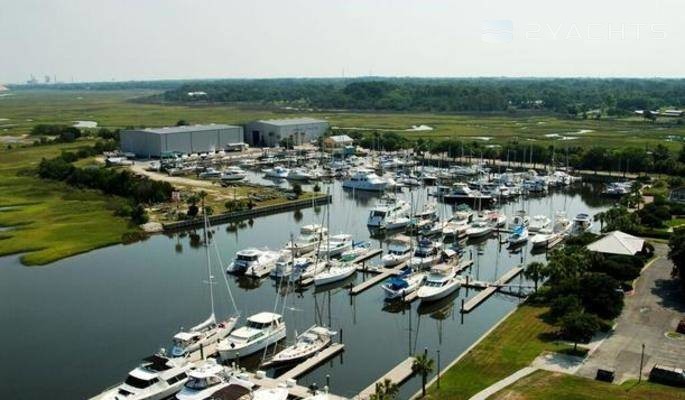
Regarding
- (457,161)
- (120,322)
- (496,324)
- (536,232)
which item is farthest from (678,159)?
(120,322)

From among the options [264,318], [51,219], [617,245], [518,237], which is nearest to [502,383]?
[264,318]

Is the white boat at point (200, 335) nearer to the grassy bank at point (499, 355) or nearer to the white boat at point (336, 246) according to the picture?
the grassy bank at point (499, 355)

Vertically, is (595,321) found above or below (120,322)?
above

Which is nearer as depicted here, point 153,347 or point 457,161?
point 153,347

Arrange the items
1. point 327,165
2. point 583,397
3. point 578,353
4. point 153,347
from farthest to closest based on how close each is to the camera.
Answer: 1. point 327,165
2. point 153,347
3. point 578,353
4. point 583,397

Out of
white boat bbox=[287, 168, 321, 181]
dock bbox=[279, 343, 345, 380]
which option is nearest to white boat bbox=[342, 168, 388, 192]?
white boat bbox=[287, 168, 321, 181]

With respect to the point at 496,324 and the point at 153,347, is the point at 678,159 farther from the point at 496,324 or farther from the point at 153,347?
the point at 153,347

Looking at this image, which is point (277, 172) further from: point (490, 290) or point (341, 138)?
point (490, 290)
